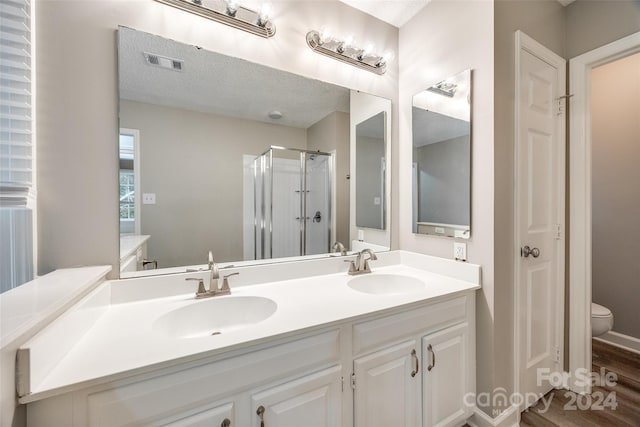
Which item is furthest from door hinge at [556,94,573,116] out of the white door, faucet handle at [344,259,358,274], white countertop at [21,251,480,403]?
faucet handle at [344,259,358,274]

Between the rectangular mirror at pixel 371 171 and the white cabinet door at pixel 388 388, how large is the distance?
0.85 m

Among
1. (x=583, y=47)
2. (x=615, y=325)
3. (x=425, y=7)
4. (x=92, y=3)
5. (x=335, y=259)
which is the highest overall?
(x=425, y=7)

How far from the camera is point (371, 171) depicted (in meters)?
1.80

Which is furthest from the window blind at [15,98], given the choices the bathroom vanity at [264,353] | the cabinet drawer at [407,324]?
the cabinet drawer at [407,324]

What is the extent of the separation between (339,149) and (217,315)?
1197mm

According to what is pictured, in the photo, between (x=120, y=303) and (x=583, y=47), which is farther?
(x=583, y=47)

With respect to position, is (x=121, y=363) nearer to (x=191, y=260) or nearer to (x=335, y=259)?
(x=191, y=260)

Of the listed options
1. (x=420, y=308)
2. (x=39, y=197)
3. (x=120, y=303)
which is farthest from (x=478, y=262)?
(x=39, y=197)

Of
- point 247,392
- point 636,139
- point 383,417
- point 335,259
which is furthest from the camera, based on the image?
point 636,139

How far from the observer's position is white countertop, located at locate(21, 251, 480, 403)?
624mm

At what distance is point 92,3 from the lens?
104 centimetres

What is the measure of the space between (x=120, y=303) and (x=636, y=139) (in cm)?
370

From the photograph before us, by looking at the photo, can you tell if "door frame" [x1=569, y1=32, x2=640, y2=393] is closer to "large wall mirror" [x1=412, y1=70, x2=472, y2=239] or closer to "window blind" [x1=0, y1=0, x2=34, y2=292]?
"large wall mirror" [x1=412, y1=70, x2=472, y2=239]

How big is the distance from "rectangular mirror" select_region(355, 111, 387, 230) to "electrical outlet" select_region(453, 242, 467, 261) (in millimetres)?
491
